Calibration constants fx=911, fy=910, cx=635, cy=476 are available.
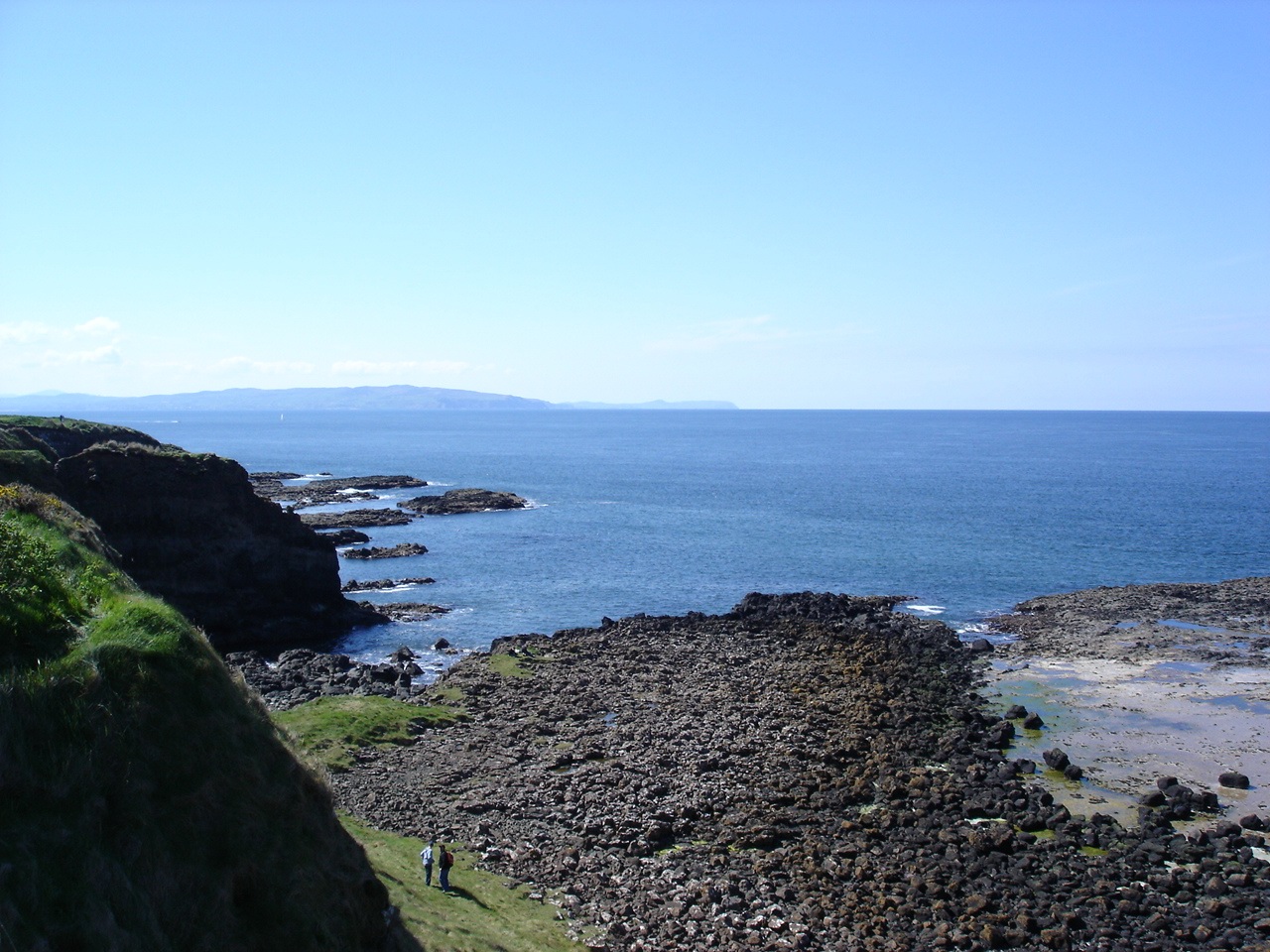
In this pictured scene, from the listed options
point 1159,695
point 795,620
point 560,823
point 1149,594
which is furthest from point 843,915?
point 1149,594

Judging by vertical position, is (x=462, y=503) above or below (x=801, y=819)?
above

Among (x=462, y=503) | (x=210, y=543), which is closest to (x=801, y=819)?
(x=210, y=543)

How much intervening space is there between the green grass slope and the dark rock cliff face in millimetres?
44409

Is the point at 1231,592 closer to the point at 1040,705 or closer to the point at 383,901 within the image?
the point at 1040,705

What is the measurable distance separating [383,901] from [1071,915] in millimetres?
20185

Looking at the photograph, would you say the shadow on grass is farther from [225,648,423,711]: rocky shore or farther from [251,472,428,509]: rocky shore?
[251,472,428,509]: rocky shore

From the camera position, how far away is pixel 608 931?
25.5 meters

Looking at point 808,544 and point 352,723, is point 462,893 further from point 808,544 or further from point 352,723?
point 808,544

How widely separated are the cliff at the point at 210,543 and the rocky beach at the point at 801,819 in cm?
1646

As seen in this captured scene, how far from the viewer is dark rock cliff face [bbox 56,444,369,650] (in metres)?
61.4

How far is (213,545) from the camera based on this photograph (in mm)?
64625

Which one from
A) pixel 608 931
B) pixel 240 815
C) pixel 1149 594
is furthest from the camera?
pixel 1149 594

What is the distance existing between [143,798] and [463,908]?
10764mm

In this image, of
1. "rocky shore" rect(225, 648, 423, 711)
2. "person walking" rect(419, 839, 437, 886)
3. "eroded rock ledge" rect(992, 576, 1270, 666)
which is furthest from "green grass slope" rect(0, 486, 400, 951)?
"eroded rock ledge" rect(992, 576, 1270, 666)
